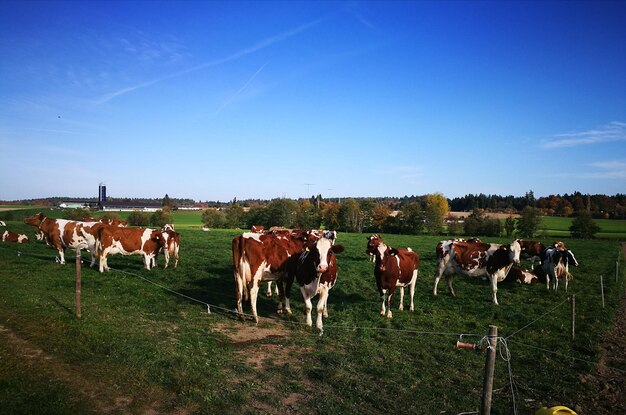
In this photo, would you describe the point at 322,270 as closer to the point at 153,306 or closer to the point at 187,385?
the point at 187,385

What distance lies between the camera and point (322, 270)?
34.1ft

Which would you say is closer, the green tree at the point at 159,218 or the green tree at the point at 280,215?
the green tree at the point at 159,218

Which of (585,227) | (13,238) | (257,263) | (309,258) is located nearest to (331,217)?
(585,227)

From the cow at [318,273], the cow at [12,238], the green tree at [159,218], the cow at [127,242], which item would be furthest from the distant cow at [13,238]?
the green tree at [159,218]

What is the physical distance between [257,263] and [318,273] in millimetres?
2148

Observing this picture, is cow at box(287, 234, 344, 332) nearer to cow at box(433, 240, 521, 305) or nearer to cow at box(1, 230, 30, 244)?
cow at box(433, 240, 521, 305)

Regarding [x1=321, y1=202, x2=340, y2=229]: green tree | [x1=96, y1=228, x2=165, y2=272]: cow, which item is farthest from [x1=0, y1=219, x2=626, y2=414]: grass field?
[x1=321, y1=202, x2=340, y2=229]: green tree

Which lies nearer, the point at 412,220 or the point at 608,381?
the point at 608,381

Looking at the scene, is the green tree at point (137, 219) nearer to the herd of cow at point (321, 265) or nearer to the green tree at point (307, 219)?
the green tree at point (307, 219)

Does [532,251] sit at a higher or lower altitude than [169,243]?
lower

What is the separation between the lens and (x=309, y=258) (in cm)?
1155

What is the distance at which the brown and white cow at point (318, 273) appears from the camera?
1073 centimetres

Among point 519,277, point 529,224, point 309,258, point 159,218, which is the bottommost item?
point 519,277

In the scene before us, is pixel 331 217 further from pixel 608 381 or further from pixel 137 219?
pixel 608 381
